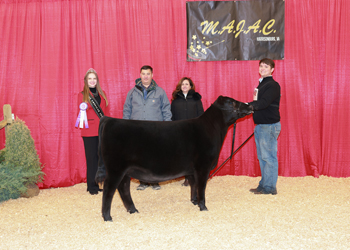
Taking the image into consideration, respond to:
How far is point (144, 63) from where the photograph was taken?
5.11 metres

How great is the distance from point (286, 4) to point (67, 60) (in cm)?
393

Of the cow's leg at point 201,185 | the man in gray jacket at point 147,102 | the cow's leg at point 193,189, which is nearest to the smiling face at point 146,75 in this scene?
the man in gray jacket at point 147,102

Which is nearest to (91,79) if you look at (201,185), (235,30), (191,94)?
(191,94)

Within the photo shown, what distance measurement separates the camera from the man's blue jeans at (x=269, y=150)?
418 centimetres

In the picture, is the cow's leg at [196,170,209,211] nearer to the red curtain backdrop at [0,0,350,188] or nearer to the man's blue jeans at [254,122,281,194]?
the man's blue jeans at [254,122,281,194]

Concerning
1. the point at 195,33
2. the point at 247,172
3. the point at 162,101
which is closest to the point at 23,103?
the point at 162,101

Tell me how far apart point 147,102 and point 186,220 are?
6.34ft

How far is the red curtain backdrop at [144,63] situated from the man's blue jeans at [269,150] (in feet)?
3.13

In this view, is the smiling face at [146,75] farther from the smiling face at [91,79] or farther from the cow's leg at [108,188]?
the cow's leg at [108,188]

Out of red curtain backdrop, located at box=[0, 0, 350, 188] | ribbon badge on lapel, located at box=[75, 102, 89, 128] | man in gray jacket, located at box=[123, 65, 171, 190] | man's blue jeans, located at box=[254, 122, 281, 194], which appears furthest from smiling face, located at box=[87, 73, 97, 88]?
man's blue jeans, located at box=[254, 122, 281, 194]

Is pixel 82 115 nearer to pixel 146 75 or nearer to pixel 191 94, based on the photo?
pixel 146 75

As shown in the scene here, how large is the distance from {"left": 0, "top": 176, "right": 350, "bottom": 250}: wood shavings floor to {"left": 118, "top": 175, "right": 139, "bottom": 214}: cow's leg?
3.3 inches

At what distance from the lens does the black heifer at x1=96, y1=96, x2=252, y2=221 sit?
3.18 metres

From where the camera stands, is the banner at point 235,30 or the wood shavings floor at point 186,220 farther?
the banner at point 235,30
